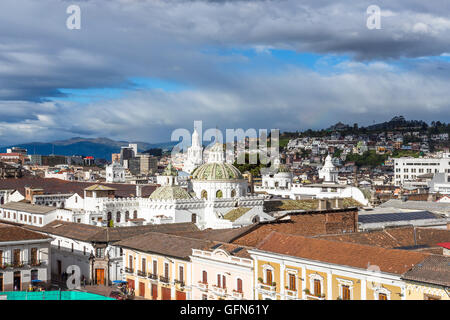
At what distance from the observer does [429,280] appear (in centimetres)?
2306

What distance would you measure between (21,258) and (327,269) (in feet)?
83.2

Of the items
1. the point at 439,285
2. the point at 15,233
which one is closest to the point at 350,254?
the point at 439,285

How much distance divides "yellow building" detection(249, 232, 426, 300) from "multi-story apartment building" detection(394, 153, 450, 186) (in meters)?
129

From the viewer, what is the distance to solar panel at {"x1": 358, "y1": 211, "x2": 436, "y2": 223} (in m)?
52.7

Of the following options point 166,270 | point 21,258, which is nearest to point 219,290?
point 166,270

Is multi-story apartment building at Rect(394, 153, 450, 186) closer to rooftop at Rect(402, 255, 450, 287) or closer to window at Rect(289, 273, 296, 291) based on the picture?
window at Rect(289, 273, 296, 291)

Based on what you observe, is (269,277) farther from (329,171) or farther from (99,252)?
(329,171)

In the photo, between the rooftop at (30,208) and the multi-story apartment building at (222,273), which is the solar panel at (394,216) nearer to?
the multi-story apartment building at (222,273)

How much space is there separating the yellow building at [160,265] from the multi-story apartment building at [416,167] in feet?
399

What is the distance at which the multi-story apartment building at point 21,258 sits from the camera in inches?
1708

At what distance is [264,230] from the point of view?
1529 inches

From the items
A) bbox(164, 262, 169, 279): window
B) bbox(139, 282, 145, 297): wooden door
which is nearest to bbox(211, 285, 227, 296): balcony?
bbox(164, 262, 169, 279): window

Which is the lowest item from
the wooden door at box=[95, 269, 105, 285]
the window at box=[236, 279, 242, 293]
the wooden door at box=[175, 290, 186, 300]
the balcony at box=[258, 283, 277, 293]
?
the wooden door at box=[95, 269, 105, 285]
